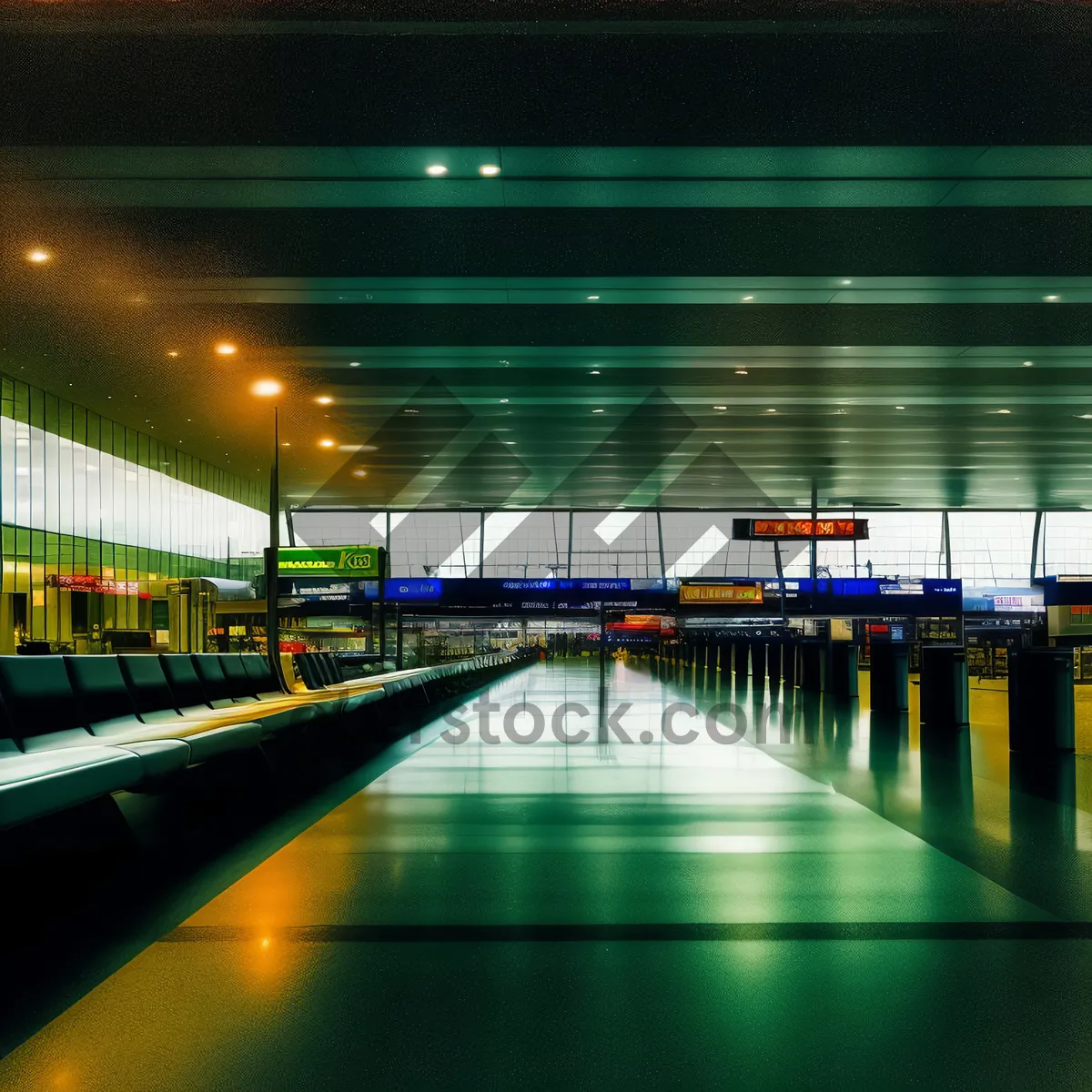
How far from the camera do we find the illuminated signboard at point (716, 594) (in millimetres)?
33625

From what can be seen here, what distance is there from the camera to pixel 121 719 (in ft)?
23.2

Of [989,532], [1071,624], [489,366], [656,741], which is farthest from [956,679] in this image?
[989,532]

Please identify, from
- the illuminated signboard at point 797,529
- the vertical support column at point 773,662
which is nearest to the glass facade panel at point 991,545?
the illuminated signboard at point 797,529

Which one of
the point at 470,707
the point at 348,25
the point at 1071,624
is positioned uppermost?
the point at 348,25

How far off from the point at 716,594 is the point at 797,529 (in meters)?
3.84

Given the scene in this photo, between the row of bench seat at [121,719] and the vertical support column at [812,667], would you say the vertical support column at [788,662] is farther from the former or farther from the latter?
the row of bench seat at [121,719]

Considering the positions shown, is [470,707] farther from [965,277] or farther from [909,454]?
[909,454]

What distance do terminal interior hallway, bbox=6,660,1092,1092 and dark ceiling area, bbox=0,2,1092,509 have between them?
181 inches

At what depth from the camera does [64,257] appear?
11.4 metres

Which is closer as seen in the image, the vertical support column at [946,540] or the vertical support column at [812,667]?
the vertical support column at [812,667]

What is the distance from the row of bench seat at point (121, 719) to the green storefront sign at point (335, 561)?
30.2ft

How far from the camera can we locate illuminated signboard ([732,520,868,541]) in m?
30.5

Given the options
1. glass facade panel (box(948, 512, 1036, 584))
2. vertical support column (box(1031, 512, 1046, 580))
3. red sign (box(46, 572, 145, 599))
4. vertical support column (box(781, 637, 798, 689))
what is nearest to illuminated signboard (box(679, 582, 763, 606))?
vertical support column (box(781, 637, 798, 689))

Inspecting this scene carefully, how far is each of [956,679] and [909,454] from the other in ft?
51.3
